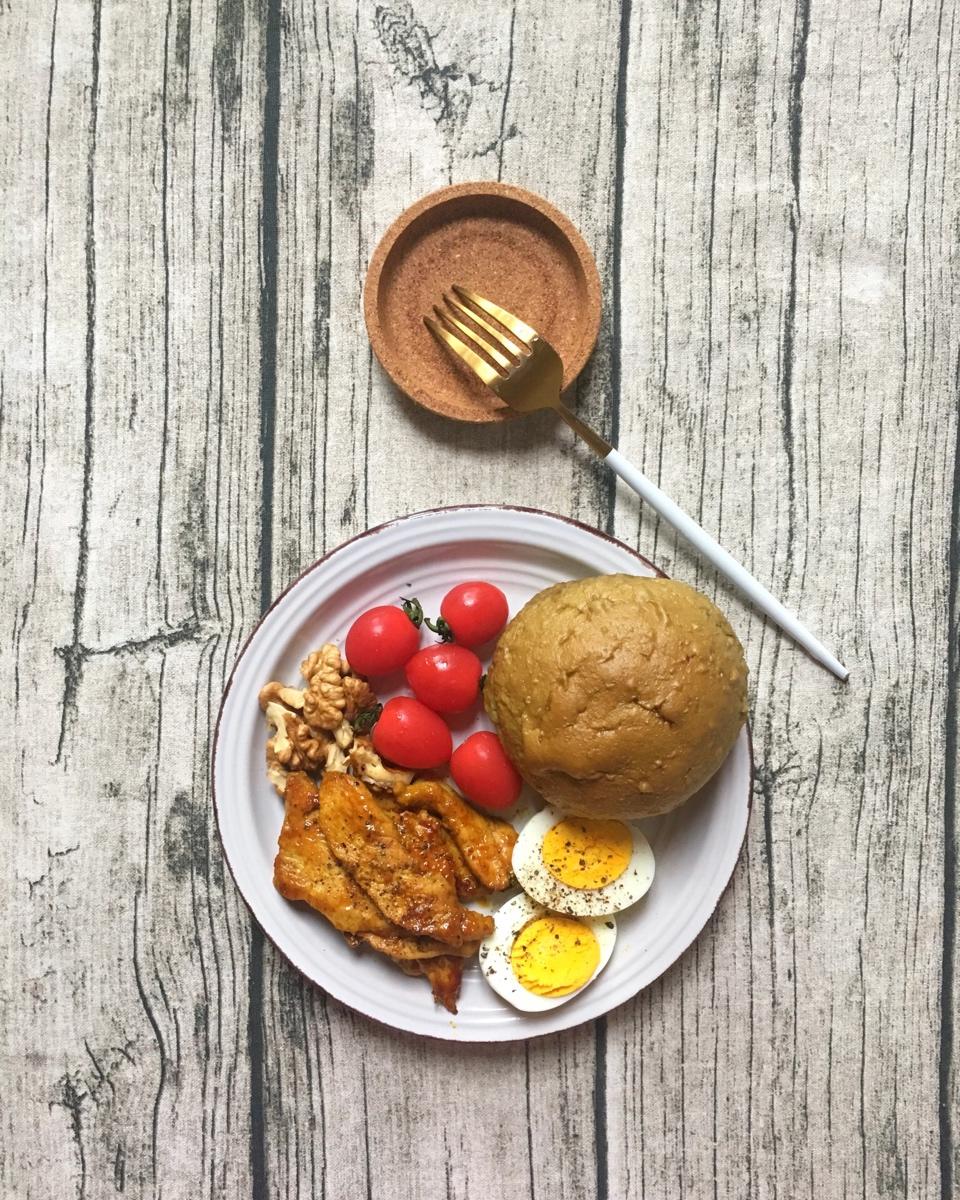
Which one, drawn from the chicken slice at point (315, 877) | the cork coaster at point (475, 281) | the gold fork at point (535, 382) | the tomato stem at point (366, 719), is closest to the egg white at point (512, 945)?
the chicken slice at point (315, 877)

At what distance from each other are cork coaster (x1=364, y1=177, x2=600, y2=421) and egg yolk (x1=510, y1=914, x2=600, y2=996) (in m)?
0.88

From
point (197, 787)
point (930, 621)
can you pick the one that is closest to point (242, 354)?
point (197, 787)

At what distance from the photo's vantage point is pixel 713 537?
1.66 meters

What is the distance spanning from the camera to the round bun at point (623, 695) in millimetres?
1331

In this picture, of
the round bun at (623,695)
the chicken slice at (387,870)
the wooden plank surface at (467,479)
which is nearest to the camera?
the round bun at (623,695)

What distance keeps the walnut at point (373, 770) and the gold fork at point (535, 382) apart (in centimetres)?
64

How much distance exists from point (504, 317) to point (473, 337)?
6 centimetres

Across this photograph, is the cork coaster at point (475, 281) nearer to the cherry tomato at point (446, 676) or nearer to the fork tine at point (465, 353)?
the fork tine at point (465, 353)

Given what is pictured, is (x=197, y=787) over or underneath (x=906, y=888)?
over

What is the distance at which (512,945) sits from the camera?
1562 mm

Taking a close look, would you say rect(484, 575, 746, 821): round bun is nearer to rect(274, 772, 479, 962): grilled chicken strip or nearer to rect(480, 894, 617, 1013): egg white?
rect(480, 894, 617, 1013): egg white

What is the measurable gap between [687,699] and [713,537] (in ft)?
1.42

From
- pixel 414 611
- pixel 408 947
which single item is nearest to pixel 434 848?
pixel 408 947

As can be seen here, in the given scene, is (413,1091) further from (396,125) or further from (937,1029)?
(396,125)
